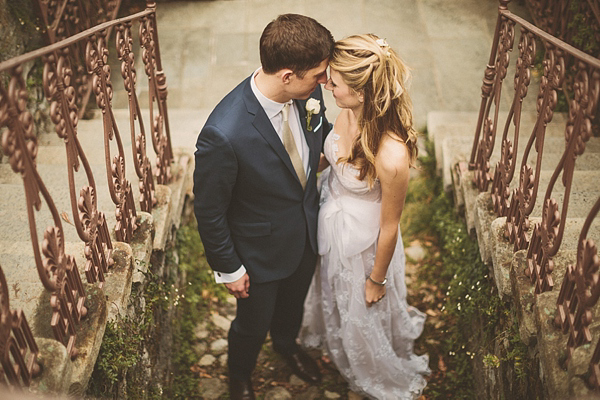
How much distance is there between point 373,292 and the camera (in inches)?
122

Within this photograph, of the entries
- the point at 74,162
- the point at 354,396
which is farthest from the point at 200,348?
the point at 74,162

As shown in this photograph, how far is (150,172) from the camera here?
333cm

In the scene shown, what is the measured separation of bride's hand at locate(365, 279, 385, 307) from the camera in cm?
309

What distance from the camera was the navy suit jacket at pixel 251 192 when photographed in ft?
8.13

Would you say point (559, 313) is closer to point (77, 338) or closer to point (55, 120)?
point (77, 338)

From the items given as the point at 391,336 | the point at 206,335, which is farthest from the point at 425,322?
the point at 206,335

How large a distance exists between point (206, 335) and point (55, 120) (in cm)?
228

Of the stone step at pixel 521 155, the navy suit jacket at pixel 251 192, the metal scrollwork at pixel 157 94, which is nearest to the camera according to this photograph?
the navy suit jacket at pixel 251 192

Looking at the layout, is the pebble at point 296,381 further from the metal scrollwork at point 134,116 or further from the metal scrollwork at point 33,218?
the metal scrollwork at point 33,218

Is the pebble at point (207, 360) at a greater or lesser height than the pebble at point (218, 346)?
lesser

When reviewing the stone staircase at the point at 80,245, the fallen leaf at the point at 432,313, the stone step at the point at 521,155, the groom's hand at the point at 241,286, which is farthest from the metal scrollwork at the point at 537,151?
the stone staircase at the point at 80,245

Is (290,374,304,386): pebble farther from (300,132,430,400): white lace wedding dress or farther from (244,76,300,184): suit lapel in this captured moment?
(244,76,300,184): suit lapel

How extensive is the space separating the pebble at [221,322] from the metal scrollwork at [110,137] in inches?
51.4

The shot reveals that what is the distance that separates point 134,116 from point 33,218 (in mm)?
1281
